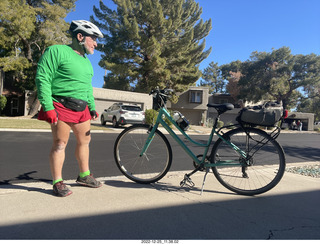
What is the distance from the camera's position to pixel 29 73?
24172 millimetres

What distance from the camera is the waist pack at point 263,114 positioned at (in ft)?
8.89

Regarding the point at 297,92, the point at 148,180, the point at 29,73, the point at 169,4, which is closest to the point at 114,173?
the point at 148,180

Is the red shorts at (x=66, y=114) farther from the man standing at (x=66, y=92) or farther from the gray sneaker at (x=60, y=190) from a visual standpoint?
the gray sneaker at (x=60, y=190)

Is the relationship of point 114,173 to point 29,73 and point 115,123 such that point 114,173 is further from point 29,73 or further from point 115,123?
point 29,73

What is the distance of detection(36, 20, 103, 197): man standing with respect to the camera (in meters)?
2.42

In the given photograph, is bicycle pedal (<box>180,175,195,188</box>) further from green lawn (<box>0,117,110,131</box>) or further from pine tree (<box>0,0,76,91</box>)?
pine tree (<box>0,0,76,91</box>)

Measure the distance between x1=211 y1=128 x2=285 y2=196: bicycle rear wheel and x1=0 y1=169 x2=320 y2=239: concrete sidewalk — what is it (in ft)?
0.53

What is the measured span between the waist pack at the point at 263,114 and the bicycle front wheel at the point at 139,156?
110cm

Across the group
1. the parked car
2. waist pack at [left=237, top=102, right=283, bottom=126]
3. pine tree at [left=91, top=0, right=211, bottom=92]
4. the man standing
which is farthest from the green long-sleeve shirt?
pine tree at [left=91, top=0, right=211, bottom=92]

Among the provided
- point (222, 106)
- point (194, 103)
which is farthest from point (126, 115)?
point (194, 103)

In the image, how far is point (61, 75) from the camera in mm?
2580

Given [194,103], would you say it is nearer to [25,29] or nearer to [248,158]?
[25,29]

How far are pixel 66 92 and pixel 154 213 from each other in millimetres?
1662

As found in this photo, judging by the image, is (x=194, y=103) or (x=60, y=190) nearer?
(x=60, y=190)
